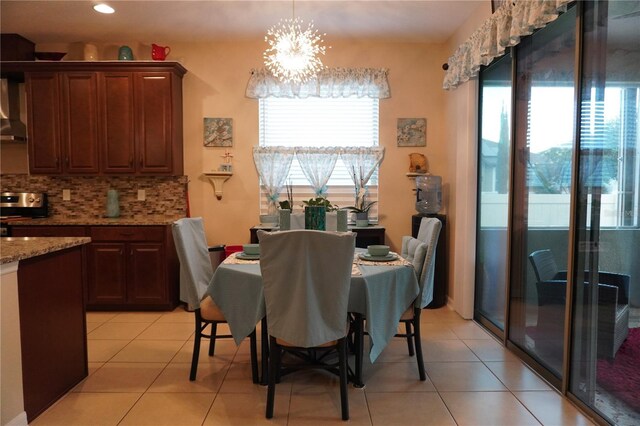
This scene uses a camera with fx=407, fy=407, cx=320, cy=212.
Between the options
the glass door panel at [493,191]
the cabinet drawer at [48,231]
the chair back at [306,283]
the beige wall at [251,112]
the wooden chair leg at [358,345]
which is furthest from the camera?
the beige wall at [251,112]

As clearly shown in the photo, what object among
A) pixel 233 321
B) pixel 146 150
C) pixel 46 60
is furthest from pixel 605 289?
pixel 46 60

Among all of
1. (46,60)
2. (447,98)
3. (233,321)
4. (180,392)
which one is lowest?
(180,392)

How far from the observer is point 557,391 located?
245 cm

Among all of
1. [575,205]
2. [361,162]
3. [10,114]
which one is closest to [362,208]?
[361,162]

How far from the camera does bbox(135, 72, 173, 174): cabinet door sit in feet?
13.5

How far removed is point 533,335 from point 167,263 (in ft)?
10.6

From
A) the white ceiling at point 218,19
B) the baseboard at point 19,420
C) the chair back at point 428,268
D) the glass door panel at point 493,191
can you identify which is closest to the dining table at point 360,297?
the chair back at point 428,268

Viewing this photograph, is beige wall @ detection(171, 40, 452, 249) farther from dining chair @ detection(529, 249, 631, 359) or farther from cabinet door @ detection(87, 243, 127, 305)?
dining chair @ detection(529, 249, 631, 359)

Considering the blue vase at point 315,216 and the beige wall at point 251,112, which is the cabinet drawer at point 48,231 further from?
the blue vase at point 315,216

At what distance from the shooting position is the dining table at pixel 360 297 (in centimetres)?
229

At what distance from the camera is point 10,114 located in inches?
168

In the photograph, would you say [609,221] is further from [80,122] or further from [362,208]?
[80,122]

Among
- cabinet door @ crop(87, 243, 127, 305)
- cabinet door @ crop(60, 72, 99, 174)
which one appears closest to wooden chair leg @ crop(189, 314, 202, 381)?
cabinet door @ crop(87, 243, 127, 305)

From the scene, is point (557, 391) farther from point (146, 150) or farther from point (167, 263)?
point (146, 150)
